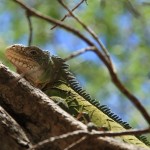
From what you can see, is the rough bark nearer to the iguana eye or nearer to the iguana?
the iguana

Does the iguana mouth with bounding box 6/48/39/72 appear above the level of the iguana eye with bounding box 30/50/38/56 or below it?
below

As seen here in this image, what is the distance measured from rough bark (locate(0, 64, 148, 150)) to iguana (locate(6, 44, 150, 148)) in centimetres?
125

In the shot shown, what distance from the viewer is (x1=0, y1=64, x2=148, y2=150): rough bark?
2798 millimetres

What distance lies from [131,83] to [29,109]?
7.54m

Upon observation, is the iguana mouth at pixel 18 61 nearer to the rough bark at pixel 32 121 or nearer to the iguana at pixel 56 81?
the iguana at pixel 56 81

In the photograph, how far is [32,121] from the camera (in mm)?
3191

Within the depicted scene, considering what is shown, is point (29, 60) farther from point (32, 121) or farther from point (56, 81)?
point (32, 121)

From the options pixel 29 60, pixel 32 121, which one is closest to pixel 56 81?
pixel 29 60

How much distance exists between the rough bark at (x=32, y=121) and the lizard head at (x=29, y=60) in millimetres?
1805

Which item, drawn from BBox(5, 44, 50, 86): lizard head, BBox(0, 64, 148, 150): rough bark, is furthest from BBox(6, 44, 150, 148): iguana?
BBox(0, 64, 148, 150): rough bark

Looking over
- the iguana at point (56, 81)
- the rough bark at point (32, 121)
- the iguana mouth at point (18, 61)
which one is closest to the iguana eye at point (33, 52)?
the iguana at point (56, 81)

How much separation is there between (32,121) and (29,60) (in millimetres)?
2458

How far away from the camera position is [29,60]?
18.3ft

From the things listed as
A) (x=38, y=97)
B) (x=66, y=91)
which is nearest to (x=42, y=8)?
(x=66, y=91)
